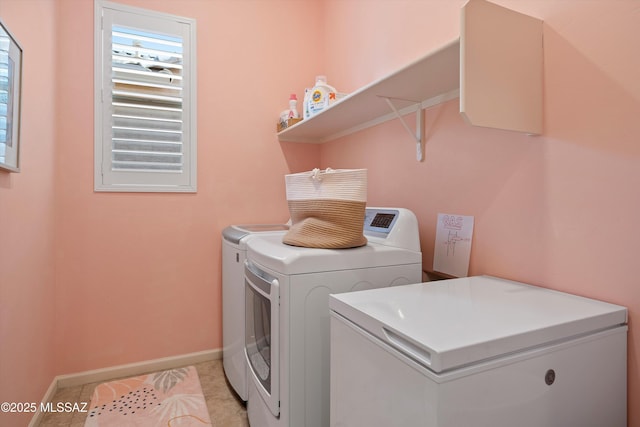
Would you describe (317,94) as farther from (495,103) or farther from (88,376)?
(88,376)

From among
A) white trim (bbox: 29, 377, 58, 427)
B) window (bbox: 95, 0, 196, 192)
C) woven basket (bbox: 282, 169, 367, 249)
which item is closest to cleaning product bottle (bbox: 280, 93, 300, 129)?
window (bbox: 95, 0, 196, 192)

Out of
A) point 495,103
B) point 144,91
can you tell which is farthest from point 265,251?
point 144,91

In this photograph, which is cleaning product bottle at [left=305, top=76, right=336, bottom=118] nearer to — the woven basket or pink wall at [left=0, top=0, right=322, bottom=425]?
pink wall at [left=0, top=0, right=322, bottom=425]

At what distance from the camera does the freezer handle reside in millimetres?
680

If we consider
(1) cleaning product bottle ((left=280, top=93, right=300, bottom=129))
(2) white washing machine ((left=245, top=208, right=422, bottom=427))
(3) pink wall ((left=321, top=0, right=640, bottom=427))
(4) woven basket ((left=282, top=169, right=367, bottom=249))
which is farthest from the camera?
(1) cleaning product bottle ((left=280, top=93, right=300, bottom=129))

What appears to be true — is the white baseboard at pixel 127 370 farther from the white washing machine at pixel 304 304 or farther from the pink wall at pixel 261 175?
the white washing machine at pixel 304 304

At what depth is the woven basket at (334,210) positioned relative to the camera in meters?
1.33

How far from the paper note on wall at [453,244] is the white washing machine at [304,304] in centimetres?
15

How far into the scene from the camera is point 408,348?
2.39 feet

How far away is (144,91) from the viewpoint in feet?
7.35

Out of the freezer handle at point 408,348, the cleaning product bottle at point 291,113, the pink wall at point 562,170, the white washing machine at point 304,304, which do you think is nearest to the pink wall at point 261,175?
the pink wall at point 562,170

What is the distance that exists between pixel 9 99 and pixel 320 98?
4.87 feet

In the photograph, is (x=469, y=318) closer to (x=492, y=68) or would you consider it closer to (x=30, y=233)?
(x=492, y=68)

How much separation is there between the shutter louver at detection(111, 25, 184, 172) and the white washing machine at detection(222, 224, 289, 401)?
731 mm
